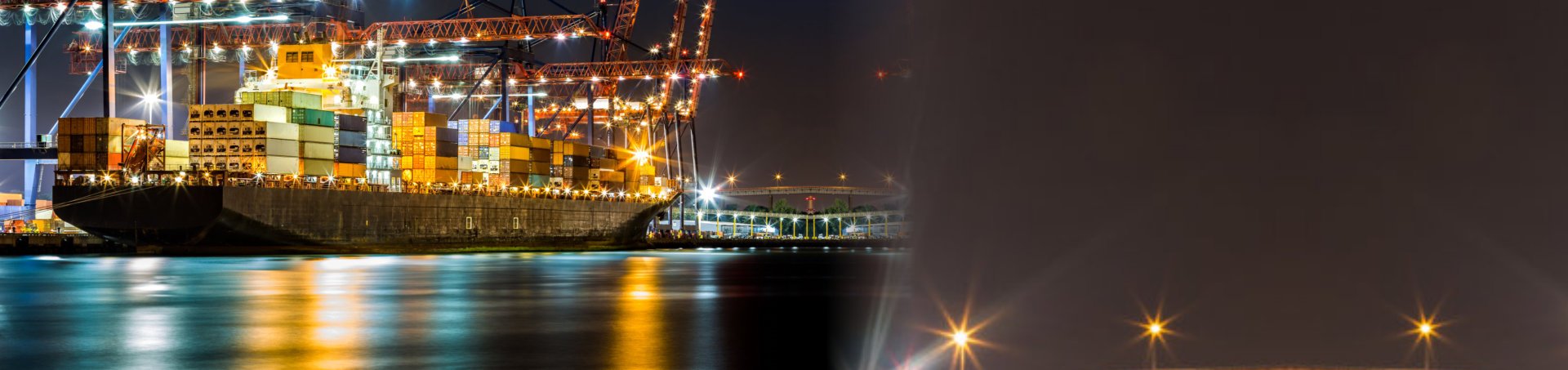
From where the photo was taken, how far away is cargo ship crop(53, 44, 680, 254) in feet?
283

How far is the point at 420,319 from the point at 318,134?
65.8 meters

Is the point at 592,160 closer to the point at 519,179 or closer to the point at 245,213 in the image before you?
the point at 519,179

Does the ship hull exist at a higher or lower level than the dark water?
higher

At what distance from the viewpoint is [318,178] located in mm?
94750

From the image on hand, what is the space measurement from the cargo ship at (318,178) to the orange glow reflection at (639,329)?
Answer: 4090cm

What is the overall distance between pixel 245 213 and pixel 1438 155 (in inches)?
3249

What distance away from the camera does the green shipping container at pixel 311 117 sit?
94500 millimetres

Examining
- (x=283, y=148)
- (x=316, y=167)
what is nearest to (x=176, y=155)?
(x=283, y=148)

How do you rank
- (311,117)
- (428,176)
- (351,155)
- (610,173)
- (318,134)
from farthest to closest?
(610,173) < (428,176) < (351,155) < (318,134) < (311,117)

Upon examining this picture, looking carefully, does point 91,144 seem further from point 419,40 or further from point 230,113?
point 419,40

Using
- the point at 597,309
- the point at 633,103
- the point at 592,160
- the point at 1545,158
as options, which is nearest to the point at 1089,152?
the point at 1545,158

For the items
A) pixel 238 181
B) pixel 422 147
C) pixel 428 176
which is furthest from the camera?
pixel 422 147

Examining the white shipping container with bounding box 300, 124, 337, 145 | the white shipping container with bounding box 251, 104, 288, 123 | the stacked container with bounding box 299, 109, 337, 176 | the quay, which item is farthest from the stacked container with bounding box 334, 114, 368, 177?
the quay

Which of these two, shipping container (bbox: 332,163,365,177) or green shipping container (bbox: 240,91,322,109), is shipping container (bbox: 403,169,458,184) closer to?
shipping container (bbox: 332,163,365,177)
